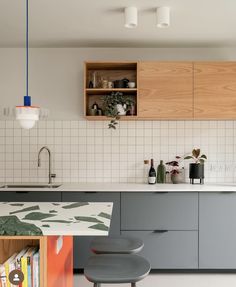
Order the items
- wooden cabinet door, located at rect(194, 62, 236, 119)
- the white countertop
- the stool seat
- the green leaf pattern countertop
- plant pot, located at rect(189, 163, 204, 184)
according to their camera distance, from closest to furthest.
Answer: the green leaf pattern countertop
the stool seat
the white countertop
wooden cabinet door, located at rect(194, 62, 236, 119)
plant pot, located at rect(189, 163, 204, 184)

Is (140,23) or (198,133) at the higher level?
(140,23)

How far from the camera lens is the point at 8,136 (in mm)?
4074

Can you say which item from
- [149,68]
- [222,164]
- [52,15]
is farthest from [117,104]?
[222,164]

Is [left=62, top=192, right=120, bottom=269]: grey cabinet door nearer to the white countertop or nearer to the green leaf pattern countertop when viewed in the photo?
the white countertop

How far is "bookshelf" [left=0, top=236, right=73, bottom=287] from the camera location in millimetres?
1764

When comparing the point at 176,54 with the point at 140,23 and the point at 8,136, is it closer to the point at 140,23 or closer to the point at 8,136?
the point at 140,23

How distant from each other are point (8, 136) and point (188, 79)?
2.14m

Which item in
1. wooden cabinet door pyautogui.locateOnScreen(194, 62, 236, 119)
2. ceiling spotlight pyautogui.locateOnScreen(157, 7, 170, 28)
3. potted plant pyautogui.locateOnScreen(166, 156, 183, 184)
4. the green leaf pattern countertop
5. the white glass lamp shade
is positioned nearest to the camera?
the green leaf pattern countertop

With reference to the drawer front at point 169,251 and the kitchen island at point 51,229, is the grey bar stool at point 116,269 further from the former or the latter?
the drawer front at point 169,251

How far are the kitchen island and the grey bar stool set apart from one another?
0.71ft

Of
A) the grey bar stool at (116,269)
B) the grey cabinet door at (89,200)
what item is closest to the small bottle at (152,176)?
the grey cabinet door at (89,200)

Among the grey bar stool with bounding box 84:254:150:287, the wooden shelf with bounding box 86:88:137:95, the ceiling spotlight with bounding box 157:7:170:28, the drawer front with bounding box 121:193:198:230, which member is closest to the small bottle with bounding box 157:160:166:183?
the drawer front with bounding box 121:193:198:230

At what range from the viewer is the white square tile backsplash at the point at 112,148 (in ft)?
13.3

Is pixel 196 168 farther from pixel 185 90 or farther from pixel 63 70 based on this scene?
pixel 63 70
